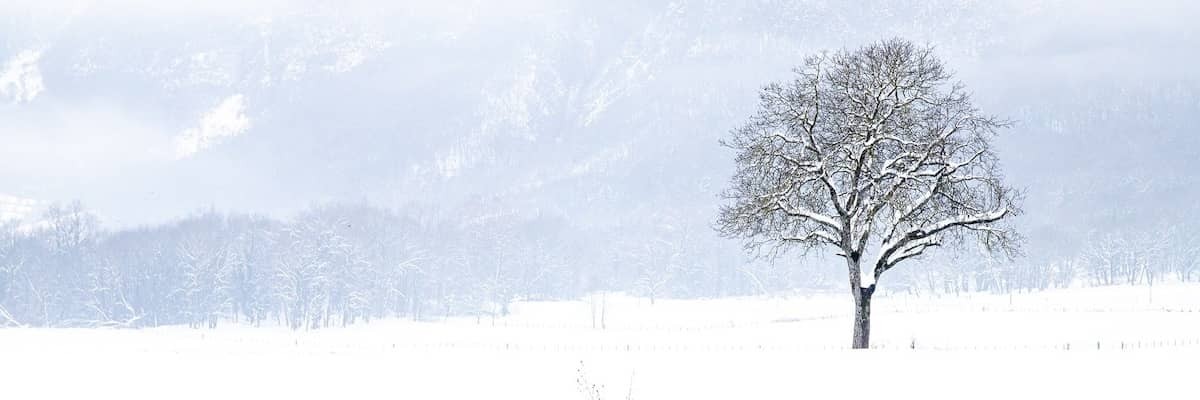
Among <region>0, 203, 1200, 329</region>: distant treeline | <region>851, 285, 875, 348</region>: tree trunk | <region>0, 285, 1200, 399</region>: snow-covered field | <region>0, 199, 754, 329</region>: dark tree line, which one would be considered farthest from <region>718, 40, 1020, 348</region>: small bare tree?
<region>0, 199, 754, 329</region>: dark tree line

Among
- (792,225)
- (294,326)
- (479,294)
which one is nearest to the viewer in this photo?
(792,225)

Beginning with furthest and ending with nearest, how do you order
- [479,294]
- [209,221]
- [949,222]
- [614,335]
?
[209,221] < [479,294] < [614,335] < [949,222]

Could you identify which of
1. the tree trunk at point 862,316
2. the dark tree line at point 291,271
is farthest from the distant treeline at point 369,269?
the tree trunk at point 862,316

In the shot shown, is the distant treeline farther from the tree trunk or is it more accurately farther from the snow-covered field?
the snow-covered field

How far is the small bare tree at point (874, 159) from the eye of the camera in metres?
28.1

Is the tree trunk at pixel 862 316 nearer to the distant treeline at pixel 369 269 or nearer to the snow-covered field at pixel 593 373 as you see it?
the snow-covered field at pixel 593 373

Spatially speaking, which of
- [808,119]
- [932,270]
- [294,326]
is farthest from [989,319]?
[932,270]

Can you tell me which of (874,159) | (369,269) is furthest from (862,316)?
(369,269)

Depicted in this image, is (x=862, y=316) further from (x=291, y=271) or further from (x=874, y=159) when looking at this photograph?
(x=291, y=271)

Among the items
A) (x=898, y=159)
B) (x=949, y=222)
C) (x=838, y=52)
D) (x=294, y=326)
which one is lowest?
(x=294, y=326)

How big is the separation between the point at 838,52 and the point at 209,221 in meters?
158

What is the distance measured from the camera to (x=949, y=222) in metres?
28.1

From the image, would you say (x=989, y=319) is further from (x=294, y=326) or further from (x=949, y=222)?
(x=294, y=326)

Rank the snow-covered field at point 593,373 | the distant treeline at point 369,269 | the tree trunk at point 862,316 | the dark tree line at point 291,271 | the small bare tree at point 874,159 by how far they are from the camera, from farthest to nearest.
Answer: the distant treeline at point 369,269, the dark tree line at point 291,271, the tree trunk at point 862,316, the small bare tree at point 874,159, the snow-covered field at point 593,373
